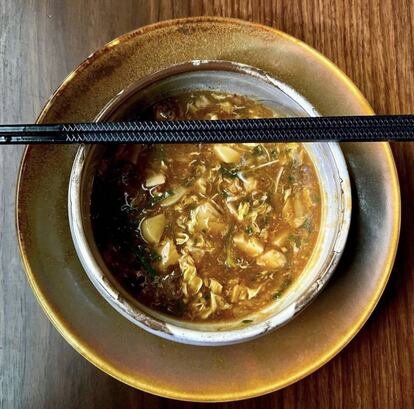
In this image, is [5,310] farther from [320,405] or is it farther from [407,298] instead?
[407,298]

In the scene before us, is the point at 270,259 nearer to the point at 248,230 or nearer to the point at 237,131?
the point at 248,230

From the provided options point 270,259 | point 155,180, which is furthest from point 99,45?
point 270,259

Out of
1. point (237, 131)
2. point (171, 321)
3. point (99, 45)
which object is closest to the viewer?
point (237, 131)

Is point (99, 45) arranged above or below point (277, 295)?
above

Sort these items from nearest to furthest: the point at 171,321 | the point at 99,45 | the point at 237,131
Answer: the point at 237,131, the point at 171,321, the point at 99,45

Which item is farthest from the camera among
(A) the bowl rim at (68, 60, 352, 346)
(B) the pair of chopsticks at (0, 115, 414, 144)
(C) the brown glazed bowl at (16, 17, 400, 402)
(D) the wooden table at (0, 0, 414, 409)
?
(D) the wooden table at (0, 0, 414, 409)

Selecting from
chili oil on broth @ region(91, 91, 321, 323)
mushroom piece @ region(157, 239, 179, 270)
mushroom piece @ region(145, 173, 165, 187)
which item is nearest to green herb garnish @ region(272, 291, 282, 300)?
chili oil on broth @ region(91, 91, 321, 323)

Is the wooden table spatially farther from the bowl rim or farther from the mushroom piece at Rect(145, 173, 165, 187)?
the mushroom piece at Rect(145, 173, 165, 187)

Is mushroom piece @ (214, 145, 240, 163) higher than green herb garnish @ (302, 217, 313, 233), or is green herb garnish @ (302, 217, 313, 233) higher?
mushroom piece @ (214, 145, 240, 163)
